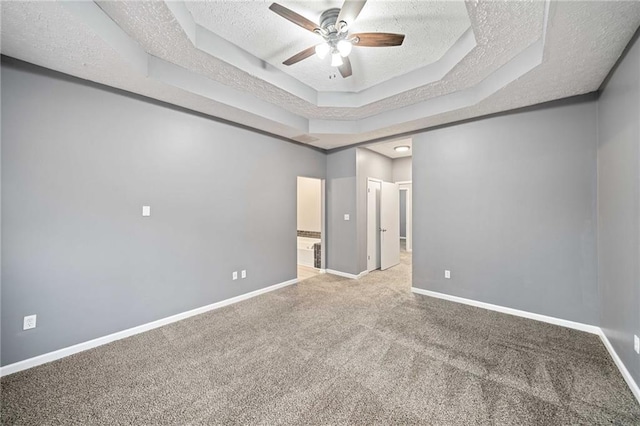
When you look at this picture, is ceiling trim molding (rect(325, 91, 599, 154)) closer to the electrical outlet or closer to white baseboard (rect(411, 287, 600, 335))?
white baseboard (rect(411, 287, 600, 335))

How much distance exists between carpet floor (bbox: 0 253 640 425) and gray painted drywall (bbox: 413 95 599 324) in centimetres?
48

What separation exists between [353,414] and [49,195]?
321 cm

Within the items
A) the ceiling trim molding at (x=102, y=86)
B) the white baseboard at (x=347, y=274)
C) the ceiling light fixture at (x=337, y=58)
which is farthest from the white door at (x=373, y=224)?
the ceiling light fixture at (x=337, y=58)

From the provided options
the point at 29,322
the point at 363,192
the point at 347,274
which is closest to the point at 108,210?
the point at 29,322

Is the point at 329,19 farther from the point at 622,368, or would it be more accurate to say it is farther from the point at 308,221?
the point at 308,221

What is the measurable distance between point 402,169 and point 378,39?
4.92 m

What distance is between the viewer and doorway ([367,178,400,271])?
543cm

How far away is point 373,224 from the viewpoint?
18.1ft

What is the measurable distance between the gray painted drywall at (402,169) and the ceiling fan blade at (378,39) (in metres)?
4.82

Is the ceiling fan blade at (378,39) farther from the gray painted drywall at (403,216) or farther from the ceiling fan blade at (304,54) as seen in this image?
the gray painted drywall at (403,216)

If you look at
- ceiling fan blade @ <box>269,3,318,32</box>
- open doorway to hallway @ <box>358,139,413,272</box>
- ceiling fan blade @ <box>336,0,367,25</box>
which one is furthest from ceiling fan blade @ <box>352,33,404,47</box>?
open doorway to hallway @ <box>358,139,413,272</box>

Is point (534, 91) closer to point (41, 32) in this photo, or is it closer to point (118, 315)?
point (41, 32)

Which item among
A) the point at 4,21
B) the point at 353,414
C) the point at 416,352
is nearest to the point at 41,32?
the point at 4,21

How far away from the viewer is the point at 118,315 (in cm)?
274
